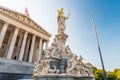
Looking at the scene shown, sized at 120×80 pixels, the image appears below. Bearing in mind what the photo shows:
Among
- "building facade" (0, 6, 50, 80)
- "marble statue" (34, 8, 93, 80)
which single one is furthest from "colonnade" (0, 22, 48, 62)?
"marble statue" (34, 8, 93, 80)

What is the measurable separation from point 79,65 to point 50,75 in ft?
7.35

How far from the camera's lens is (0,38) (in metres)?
24.8

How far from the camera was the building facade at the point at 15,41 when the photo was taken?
21.8 m

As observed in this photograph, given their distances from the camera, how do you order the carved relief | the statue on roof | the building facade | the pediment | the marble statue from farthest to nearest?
1. the carved relief
2. the pediment
3. the building facade
4. the statue on roof
5. the marble statue

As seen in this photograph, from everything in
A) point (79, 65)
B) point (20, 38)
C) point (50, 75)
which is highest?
point (20, 38)

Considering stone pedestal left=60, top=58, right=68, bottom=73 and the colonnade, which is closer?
stone pedestal left=60, top=58, right=68, bottom=73

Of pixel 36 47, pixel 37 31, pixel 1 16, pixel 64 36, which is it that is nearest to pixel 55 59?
pixel 64 36

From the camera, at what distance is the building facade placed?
858 inches

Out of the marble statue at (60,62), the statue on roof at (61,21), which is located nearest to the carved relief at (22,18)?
the statue on roof at (61,21)

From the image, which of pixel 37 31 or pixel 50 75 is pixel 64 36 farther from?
pixel 37 31

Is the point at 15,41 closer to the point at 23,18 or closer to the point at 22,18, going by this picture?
the point at 22,18

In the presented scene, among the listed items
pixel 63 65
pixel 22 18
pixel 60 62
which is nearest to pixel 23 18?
pixel 22 18

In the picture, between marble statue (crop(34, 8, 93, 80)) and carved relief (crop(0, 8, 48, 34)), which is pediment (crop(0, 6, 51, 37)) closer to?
carved relief (crop(0, 8, 48, 34))

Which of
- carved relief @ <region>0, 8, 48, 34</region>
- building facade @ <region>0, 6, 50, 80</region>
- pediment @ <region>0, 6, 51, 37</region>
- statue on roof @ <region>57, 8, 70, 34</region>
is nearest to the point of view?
statue on roof @ <region>57, 8, 70, 34</region>
